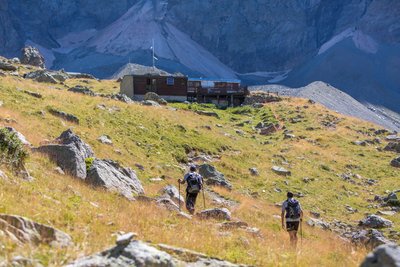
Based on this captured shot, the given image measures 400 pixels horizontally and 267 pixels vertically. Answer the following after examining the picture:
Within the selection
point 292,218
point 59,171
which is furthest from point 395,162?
point 59,171

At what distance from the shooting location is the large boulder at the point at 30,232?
7741mm

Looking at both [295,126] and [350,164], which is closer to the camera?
[350,164]

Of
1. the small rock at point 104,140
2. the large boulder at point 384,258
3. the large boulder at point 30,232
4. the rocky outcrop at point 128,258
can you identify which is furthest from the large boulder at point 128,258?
the small rock at point 104,140

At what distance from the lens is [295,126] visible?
64.2 m

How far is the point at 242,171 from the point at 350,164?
1536 centimetres

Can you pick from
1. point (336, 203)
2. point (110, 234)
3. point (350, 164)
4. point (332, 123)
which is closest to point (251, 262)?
point (110, 234)

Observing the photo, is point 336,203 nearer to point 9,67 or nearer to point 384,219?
point 384,219

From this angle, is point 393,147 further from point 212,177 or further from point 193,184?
point 193,184

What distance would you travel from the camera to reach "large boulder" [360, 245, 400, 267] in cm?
575

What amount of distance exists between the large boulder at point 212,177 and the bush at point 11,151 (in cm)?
1490

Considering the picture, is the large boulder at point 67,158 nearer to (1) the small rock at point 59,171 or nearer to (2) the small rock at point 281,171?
(1) the small rock at point 59,171

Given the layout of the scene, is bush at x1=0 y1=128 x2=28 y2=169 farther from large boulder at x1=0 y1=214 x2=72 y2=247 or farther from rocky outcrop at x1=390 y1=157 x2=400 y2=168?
rocky outcrop at x1=390 y1=157 x2=400 y2=168

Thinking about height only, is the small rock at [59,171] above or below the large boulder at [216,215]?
above

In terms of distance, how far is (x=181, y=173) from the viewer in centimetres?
2898
